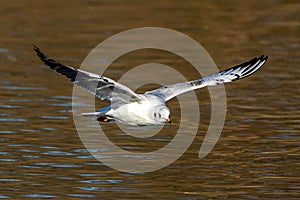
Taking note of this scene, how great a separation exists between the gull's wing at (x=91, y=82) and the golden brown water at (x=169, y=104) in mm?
1022

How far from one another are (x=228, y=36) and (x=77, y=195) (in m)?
10.6

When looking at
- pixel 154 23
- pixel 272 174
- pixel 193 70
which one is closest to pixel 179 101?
pixel 193 70

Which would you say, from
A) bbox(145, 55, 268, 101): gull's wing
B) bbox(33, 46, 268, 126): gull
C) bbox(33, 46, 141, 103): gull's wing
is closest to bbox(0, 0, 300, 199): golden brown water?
bbox(33, 46, 268, 126): gull

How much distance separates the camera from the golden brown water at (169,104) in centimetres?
1050

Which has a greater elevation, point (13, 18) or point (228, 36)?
point (13, 18)

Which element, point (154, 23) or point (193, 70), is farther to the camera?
point (154, 23)

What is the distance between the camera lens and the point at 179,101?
49.2 ft

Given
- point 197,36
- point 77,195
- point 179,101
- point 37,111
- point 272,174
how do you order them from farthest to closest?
point 197,36 → point 179,101 → point 37,111 → point 272,174 → point 77,195

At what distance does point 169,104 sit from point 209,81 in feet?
12.1

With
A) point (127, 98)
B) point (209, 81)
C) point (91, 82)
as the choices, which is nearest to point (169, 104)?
point (209, 81)

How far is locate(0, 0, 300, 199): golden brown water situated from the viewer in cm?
1050

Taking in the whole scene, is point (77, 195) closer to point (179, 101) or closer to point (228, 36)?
point (179, 101)

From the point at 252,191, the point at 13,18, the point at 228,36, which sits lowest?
the point at 252,191

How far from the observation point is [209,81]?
439 inches
